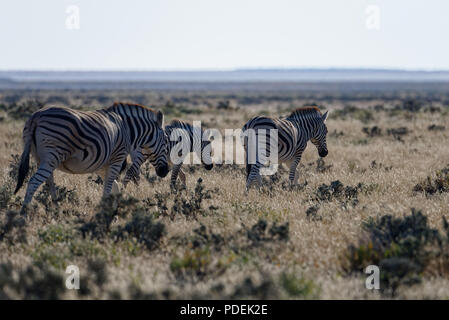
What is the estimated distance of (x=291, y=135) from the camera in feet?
37.3

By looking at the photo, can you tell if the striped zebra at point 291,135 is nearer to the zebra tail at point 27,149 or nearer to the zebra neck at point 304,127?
the zebra neck at point 304,127

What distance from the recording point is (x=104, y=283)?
5.45m

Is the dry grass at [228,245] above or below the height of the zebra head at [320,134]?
below

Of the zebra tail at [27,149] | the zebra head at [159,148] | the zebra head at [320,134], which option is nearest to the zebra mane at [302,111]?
the zebra head at [320,134]

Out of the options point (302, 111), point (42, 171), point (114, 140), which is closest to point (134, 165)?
point (114, 140)

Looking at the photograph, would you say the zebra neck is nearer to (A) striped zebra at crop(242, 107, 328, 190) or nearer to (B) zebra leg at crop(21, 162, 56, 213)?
(A) striped zebra at crop(242, 107, 328, 190)

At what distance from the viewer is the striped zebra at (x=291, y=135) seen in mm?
10906

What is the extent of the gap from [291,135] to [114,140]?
4025 millimetres

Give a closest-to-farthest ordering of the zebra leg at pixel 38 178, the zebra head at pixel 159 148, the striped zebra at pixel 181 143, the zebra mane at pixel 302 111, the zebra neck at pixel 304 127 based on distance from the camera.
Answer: the zebra leg at pixel 38 178
the zebra head at pixel 159 148
the striped zebra at pixel 181 143
the zebra neck at pixel 304 127
the zebra mane at pixel 302 111

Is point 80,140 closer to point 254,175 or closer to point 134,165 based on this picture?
point 134,165

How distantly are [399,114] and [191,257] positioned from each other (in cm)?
2626

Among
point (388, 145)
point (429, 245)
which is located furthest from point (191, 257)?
point (388, 145)

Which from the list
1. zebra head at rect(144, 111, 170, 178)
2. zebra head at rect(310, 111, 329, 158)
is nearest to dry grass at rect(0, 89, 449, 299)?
zebra head at rect(144, 111, 170, 178)
